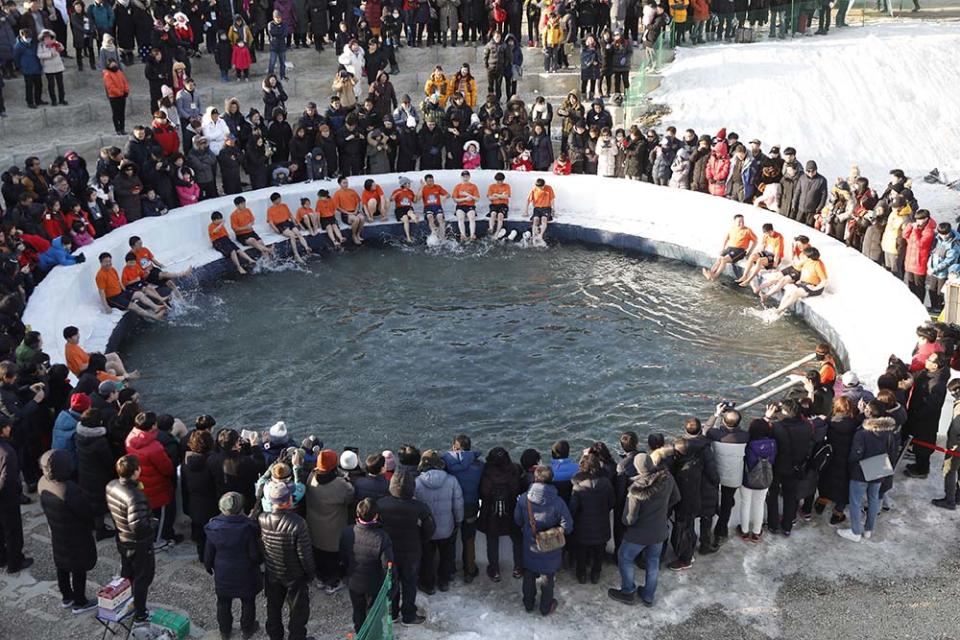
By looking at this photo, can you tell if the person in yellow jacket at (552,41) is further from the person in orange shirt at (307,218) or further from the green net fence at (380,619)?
the green net fence at (380,619)

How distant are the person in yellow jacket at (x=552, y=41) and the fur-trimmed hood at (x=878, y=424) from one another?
52.5 ft

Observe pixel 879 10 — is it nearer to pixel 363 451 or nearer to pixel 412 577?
pixel 363 451

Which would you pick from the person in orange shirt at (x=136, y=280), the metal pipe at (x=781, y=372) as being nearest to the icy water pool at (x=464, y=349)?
the metal pipe at (x=781, y=372)

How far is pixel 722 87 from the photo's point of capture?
2277 centimetres

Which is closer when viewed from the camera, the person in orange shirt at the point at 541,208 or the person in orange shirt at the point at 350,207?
the person in orange shirt at the point at 350,207

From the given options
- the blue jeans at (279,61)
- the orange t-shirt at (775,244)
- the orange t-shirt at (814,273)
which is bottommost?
the orange t-shirt at (814,273)

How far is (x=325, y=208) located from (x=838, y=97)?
11406mm

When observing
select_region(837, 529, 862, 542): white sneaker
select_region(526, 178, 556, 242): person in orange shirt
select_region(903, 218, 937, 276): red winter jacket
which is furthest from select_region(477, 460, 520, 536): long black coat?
select_region(526, 178, 556, 242): person in orange shirt

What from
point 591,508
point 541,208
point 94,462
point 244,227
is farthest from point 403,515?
point 541,208

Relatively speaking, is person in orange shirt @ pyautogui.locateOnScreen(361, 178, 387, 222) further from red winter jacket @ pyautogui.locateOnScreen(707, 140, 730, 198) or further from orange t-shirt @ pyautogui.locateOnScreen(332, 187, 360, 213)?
red winter jacket @ pyautogui.locateOnScreen(707, 140, 730, 198)

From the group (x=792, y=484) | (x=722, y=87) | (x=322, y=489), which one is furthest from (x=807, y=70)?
(x=322, y=489)

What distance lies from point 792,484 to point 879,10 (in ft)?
70.2

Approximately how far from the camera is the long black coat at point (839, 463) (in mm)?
9523

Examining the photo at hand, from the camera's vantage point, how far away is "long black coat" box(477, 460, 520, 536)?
8.77m
